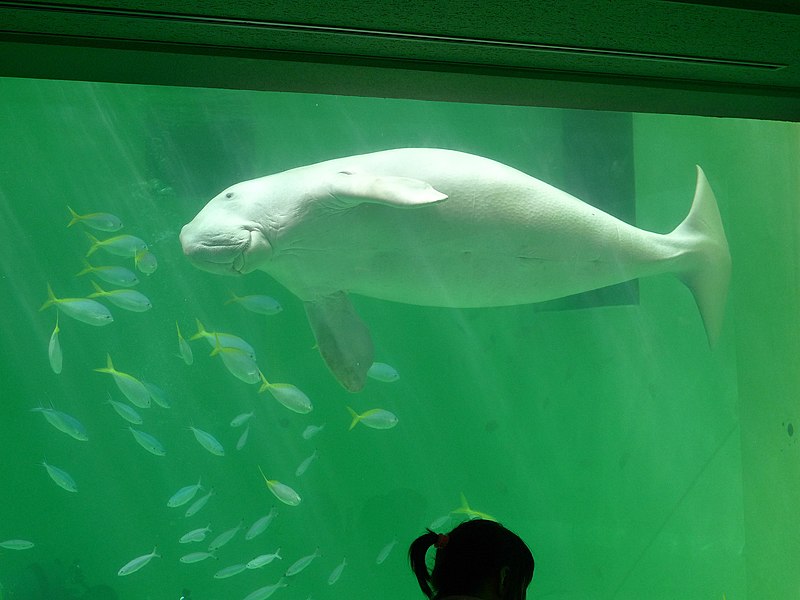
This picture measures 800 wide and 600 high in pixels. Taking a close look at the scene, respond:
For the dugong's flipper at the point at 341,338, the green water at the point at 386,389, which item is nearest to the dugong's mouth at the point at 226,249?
the dugong's flipper at the point at 341,338

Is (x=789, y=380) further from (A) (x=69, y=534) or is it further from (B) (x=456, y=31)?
(A) (x=69, y=534)

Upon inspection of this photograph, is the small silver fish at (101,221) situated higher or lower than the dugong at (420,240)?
higher

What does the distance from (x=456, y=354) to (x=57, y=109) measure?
5.62 meters

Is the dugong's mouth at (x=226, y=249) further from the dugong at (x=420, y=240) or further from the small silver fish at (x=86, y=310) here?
the small silver fish at (x=86, y=310)

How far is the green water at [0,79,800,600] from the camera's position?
7.29 metres

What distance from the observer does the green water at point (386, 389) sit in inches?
287

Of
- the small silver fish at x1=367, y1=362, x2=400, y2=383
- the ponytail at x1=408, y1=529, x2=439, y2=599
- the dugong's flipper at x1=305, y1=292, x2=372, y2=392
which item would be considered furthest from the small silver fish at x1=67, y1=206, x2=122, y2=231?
the ponytail at x1=408, y1=529, x2=439, y2=599

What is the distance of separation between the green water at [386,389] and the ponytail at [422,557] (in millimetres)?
5863

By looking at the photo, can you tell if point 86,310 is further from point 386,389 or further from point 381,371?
point 386,389

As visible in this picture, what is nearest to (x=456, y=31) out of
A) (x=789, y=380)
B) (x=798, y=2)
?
(x=798, y=2)

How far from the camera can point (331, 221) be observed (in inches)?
152

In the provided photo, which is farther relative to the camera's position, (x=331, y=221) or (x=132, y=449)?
(x=132, y=449)

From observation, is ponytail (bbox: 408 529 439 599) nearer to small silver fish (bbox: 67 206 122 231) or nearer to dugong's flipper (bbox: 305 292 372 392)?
dugong's flipper (bbox: 305 292 372 392)

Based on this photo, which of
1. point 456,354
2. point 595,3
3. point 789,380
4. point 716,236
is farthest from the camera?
point 456,354
